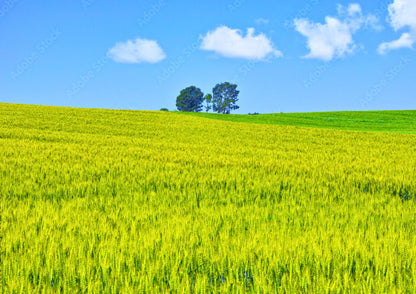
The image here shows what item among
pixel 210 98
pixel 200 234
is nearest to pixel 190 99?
pixel 210 98

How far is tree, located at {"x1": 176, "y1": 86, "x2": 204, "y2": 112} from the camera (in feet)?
323

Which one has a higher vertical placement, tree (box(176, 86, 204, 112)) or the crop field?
tree (box(176, 86, 204, 112))

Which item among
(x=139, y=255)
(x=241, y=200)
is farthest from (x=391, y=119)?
(x=139, y=255)

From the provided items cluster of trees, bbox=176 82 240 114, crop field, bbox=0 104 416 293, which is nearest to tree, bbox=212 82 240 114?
cluster of trees, bbox=176 82 240 114

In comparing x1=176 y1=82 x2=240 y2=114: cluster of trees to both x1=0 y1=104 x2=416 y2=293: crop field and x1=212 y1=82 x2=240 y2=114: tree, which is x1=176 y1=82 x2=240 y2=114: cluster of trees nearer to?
x1=212 y1=82 x2=240 y2=114: tree

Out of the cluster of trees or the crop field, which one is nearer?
the crop field

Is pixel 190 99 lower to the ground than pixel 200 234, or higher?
higher

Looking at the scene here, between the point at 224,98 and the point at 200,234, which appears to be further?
the point at 224,98

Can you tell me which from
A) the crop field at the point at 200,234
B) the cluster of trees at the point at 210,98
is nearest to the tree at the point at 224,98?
the cluster of trees at the point at 210,98

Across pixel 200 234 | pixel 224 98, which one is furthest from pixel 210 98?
pixel 200 234

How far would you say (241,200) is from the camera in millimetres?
5277

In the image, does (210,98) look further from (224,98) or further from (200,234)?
(200,234)

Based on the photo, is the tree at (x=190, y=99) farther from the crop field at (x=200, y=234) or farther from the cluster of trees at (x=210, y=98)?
the crop field at (x=200, y=234)

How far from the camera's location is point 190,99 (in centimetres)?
9838
